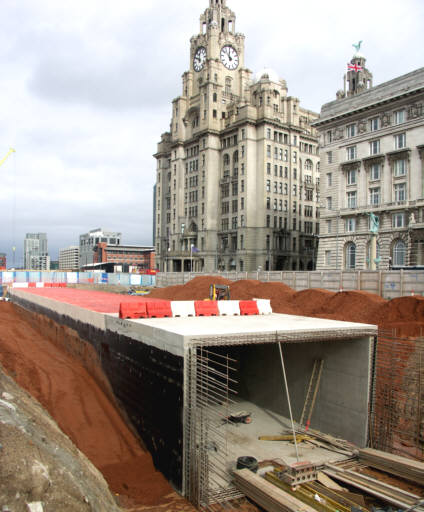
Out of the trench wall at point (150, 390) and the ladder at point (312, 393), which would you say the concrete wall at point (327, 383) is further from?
the trench wall at point (150, 390)

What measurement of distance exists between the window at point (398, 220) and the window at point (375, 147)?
8635 mm

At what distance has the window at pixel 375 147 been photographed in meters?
54.1

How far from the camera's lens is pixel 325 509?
11.7m

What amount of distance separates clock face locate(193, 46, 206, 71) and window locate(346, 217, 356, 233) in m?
60.7

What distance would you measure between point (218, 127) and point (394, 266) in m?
56.4

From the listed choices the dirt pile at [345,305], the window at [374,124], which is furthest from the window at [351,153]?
the dirt pile at [345,305]

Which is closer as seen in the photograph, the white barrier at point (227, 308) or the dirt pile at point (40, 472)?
the dirt pile at point (40, 472)

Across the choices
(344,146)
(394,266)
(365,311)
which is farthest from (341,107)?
(365,311)

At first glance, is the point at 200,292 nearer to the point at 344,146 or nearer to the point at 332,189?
the point at 332,189

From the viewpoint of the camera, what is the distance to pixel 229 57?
97812 mm

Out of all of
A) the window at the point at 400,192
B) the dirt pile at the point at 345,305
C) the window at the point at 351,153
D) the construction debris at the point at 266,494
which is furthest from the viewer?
the window at the point at 351,153

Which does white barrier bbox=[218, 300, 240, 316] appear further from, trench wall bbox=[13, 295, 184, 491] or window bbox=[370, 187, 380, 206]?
window bbox=[370, 187, 380, 206]

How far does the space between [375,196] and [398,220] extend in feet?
15.5

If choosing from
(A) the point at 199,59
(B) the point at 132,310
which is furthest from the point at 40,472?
(A) the point at 199,59
